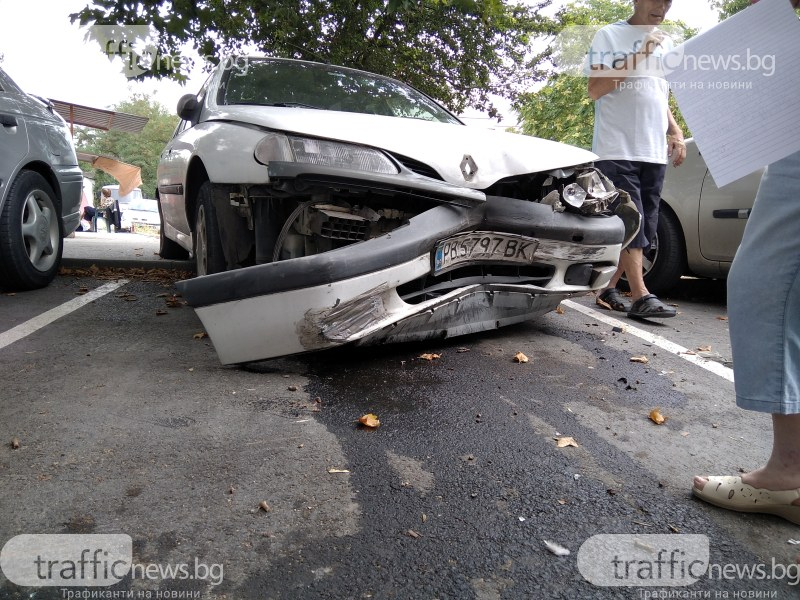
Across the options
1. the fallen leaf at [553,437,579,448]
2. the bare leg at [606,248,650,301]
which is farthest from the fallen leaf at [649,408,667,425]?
the bare leg at [606,248,650,301]

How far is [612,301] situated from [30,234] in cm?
440

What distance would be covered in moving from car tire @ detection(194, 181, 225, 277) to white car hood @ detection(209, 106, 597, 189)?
410 millimetres

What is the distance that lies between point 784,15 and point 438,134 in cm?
159

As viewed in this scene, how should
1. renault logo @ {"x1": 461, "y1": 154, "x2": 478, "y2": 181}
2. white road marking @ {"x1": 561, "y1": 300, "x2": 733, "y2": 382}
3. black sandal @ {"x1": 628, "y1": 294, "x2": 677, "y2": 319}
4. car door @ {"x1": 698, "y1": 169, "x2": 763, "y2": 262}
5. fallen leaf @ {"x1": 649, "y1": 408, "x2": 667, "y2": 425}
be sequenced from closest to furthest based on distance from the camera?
fallen leaf @ {"x1": 649, "y1": 408, "x2": 667, "y2": 425} < renault logo @ {"x1": 461, "y1": 154, "x2": 478, "y2": 181} < white road marking @ {"x1": 561, "y1": 300, "x2": 733, "y2": 382} < black sandal @ {"x1": 628, "y1": 294, "x2": 677, "y2": 319} < car door @ {"x1": 698, "y1": 169, "x2": 763, "y2": 262}

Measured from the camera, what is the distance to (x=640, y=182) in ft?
13.8

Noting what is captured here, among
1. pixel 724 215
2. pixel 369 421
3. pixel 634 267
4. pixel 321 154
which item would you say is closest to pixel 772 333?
pixel 369 421

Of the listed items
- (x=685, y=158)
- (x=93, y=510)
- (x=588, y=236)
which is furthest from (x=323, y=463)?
A: (x=685, y=158)

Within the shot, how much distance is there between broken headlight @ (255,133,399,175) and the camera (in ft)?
7.79

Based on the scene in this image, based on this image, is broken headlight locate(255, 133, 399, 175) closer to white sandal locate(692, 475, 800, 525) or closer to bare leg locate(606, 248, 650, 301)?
white sandal locate(692, 475, 800, 525)

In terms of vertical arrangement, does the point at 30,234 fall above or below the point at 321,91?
below

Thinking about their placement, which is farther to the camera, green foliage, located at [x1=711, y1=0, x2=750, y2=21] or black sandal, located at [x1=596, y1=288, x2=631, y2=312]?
green foliage, located at [x1=711, y1=0, x2=750, y2=21]

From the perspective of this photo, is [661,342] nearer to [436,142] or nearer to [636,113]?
[636,113]

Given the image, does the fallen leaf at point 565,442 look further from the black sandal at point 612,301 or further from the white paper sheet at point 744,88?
the black sandal at point 612,301

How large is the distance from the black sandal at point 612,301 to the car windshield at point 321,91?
1758 millimetres
